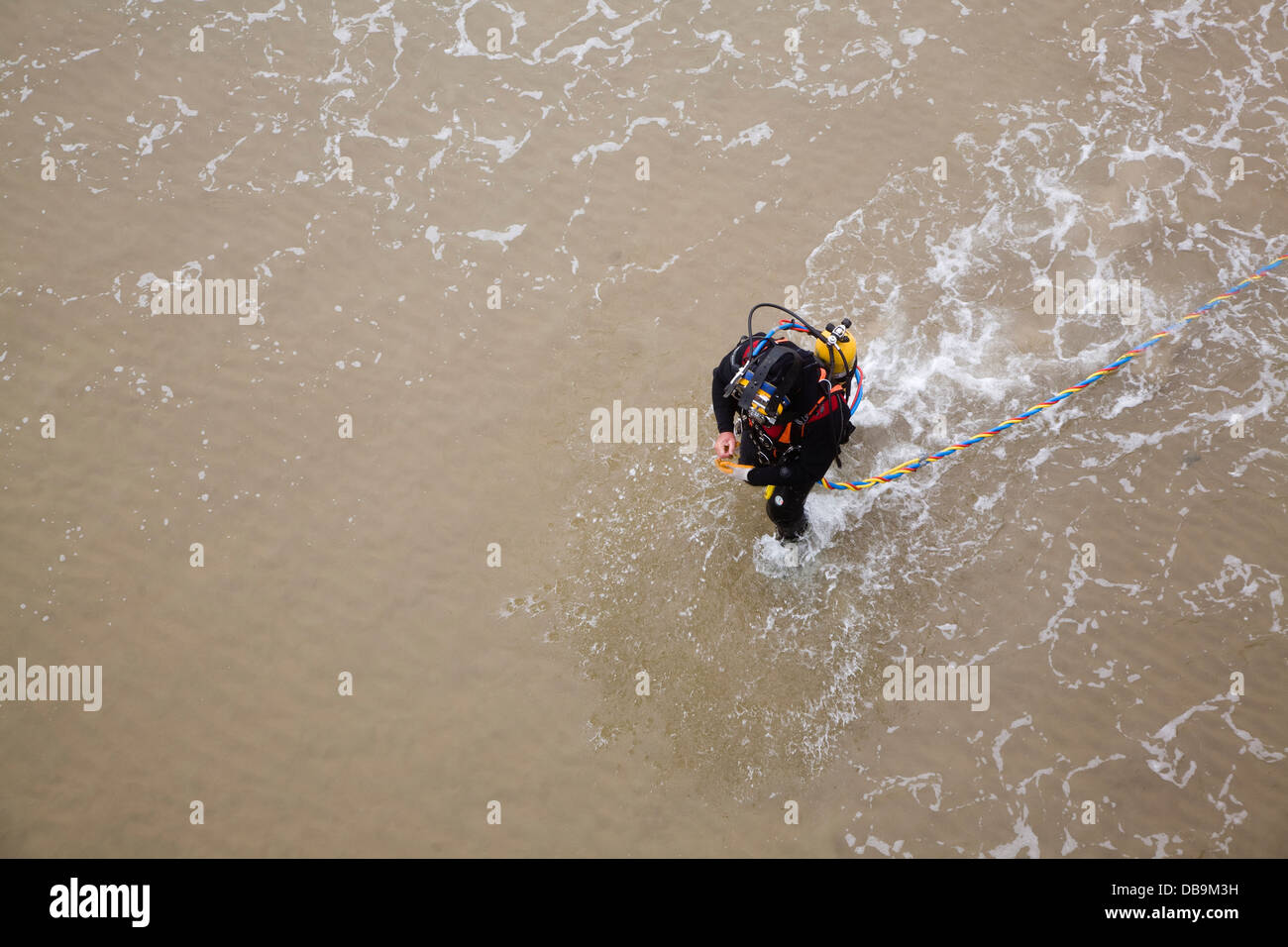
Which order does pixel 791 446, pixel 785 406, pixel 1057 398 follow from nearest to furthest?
pixel 785 406
pixel 791 446
pixel 1057 398

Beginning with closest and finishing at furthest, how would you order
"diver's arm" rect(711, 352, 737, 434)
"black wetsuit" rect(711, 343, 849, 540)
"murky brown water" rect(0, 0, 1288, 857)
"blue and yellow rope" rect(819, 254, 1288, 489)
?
"black wetsuit" rect(711, 343, 849, 540) → "diver's arm" rect(711, 352, 737, 434) → "murky brown water" rect(0, 0, 1288, 857) → "blue and yellow rope" rect(819, 254, 1288, 489)

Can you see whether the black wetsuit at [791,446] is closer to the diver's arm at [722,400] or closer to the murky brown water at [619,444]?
the diver's arm at [722,400]

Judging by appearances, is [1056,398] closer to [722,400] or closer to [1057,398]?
[1057,398]

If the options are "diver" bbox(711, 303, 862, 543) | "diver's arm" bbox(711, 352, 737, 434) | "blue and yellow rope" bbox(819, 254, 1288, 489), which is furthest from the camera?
"blue and yellow rope" bbox(819, 254, 1288, 489)

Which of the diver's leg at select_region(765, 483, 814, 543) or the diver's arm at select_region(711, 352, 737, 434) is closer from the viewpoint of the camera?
the diver's arm at select_region(711, 352, 737, 434)

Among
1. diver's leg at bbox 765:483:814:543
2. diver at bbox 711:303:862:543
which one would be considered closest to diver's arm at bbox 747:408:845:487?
diver at bbox 711:303:862:543

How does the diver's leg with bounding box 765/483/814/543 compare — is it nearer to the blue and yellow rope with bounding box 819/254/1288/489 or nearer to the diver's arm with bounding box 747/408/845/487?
the diver's arm with bounding box 747/408/845/487

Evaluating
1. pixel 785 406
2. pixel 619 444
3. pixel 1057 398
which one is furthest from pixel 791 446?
pixel 1057 398

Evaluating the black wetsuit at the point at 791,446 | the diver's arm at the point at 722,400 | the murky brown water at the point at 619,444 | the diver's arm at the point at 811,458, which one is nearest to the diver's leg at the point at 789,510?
the black wetsuit at the point at 791,446
